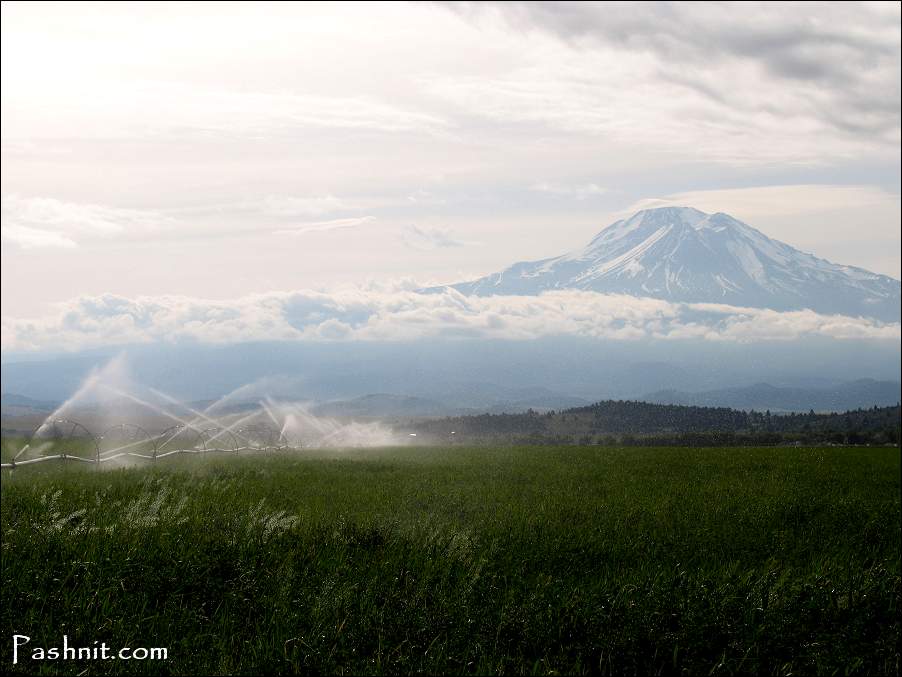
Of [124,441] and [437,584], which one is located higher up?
[124,441]

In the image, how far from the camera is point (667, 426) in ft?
291

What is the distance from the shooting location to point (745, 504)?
18.0m

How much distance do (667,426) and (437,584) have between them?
81.7 metres

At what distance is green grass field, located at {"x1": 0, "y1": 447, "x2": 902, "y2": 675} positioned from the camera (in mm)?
8680

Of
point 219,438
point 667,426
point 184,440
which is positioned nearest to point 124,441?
point 184,440

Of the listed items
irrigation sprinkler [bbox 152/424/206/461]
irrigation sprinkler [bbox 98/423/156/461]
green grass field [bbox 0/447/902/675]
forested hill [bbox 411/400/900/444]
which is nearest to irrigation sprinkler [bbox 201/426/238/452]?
irrigation sprinkler [bbox 152/424/206/461]

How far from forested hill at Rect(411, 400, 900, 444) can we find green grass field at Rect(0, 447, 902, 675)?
43562 millimetres

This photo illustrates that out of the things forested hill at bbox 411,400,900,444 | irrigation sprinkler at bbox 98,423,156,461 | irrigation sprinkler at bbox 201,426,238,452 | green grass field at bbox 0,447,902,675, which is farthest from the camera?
forested hill at bbox 411,400,900,444

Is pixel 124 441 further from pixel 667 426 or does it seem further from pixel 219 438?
pixel 667 426

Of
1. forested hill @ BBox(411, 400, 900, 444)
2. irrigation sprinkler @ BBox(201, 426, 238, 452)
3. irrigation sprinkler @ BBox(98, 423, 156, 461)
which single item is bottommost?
forested hill @ BBox(411, 400, 900, 444)

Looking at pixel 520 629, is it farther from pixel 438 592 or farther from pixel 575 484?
pixel 575 484

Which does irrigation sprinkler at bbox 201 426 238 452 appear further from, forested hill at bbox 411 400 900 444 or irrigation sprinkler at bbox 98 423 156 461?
forested hill at bbox 411 400 900 444

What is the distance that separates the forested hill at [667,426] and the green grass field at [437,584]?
43.6 metres

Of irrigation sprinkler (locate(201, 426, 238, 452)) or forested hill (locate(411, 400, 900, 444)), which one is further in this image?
forested hill (locate(411, 400, 900, 444))
